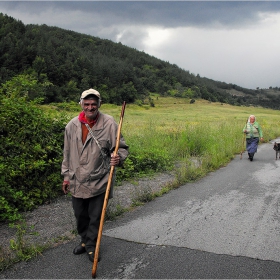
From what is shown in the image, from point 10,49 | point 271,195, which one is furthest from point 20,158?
point 10,49

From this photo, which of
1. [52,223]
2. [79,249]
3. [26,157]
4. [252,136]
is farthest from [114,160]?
[252,136]

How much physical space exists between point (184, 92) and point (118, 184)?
14172cm

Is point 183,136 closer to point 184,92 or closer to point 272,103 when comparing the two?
point 184,92

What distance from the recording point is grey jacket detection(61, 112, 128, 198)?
14.3ft

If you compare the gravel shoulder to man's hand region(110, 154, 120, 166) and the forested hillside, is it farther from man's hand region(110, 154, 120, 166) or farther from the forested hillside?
the forested hillside

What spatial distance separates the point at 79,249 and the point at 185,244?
5.14 ft

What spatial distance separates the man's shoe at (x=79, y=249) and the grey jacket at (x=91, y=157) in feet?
2.44

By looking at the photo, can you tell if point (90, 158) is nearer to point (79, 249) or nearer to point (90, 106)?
point (90, 106)

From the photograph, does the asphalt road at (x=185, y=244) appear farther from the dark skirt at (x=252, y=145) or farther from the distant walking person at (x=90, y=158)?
the dark skirt at (x=252, y=145)

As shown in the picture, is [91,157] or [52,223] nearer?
[91,157]

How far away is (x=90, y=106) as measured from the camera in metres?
4.31

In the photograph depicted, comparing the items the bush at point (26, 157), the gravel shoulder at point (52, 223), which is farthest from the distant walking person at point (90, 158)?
the bush at point (26, 157)

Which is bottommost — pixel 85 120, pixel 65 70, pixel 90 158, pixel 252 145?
pixel 252 145

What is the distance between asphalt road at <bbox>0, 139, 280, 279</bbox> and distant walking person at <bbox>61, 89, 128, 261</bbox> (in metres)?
0.40
